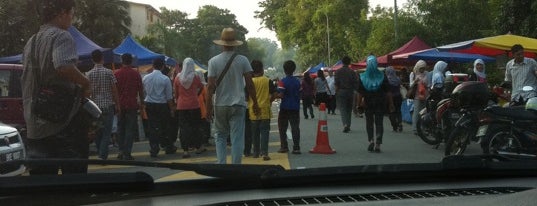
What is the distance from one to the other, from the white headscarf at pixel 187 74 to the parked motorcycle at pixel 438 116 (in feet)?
14.0

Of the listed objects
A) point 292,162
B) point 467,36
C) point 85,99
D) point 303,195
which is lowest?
point 292,162

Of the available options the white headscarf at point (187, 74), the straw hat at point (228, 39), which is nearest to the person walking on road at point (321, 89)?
the white headscarf at point (187, 74)

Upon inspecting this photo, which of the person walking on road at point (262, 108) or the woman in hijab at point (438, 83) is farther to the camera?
the woman in hijab at point (438, 83)

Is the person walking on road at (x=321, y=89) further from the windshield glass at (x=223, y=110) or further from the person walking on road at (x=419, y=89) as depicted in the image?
the person walking on road at (x=419, y=89)

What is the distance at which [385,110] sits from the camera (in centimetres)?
1040

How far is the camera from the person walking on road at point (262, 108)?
9.64 m

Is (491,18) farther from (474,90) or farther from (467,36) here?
(474,90)

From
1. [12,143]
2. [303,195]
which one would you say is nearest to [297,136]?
[12,143]

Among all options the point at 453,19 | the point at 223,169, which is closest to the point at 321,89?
the point at 453,19

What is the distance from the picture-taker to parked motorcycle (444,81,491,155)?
8531 millimetres

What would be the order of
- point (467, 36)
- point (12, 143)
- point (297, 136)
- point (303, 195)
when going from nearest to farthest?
1. point (303, 195)
2. point (12, 143)
3. point (297, 136)
4. point (467, 36)

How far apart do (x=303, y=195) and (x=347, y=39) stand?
6330 cm

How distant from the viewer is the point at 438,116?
10.2 meters

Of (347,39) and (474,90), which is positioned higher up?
(347,39)
